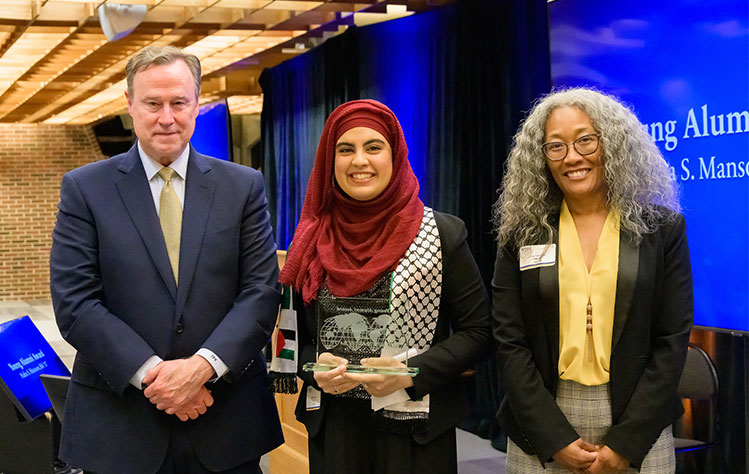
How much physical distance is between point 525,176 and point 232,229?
2.61 feet

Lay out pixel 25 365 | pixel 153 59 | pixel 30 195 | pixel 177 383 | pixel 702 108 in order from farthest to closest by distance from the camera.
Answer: pixel 30 195 < pixel 702 108 < pixel 25 365 < pixel 153 59 < pixel 177 383

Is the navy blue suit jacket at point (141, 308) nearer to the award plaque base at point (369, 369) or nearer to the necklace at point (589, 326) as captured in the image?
the award plaque base at point (369, 369)

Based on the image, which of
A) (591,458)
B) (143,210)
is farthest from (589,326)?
(143,210)

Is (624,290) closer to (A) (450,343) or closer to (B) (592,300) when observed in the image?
(B) (592,300)

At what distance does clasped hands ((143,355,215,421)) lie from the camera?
2021mm

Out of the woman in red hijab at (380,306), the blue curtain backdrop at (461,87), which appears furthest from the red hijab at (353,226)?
the blue curtain backdrop at (461,87)

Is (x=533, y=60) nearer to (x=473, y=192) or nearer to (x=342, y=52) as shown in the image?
(x=473, y=192)

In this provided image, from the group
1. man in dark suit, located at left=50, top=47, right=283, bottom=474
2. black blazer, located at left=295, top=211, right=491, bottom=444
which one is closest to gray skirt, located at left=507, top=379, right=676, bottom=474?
black blazer, located at left=295, top=211, right=491, bottom=444

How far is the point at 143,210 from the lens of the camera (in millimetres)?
2152

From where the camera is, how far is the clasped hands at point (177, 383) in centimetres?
202

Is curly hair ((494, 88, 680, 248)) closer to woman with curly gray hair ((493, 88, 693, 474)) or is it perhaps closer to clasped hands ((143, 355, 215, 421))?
woman with curly gray hair ((493, 88, 693, 474))

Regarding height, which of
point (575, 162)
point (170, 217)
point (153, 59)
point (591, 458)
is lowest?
point (591, 458)

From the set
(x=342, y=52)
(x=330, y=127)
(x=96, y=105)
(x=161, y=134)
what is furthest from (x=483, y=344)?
(x=96, y=105)

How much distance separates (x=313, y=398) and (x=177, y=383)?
0.39m
